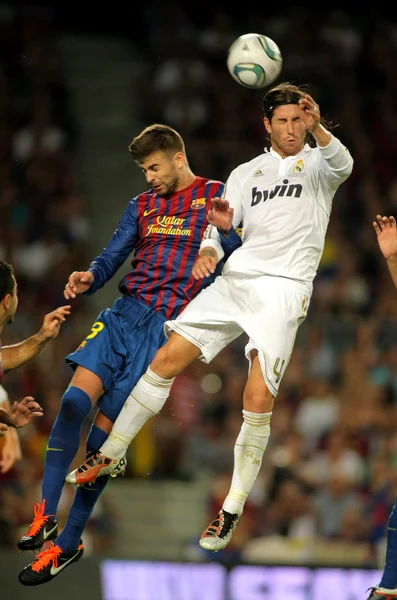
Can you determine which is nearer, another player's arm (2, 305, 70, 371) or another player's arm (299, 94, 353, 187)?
another player's arm (299, 94, 353, 187)

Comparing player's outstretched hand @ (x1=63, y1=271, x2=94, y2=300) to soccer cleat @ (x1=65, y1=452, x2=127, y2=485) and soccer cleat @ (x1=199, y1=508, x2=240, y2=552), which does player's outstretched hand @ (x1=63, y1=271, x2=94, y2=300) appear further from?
soccer cleat @ (x1=199, y1=508, x2=240, y2=552)

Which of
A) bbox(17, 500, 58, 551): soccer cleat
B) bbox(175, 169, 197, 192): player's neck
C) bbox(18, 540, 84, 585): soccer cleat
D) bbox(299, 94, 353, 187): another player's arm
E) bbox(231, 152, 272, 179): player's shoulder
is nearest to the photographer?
bbox(299, 94, 353, 187): another player's arm

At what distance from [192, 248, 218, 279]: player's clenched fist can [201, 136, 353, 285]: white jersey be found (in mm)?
114

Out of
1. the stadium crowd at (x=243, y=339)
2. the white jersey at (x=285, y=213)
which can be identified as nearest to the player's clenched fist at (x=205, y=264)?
the white jersey at (x=285, y=213)

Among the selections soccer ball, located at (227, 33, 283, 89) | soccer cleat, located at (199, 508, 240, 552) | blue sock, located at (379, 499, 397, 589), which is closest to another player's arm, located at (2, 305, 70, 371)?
soccer cleat, located at (199, 508, 240, 552)

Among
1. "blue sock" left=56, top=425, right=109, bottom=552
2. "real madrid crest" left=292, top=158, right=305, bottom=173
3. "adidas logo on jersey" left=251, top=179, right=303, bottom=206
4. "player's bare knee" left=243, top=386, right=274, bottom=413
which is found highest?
"real madrid crest" left=292, top=158, right=305, bottom=173

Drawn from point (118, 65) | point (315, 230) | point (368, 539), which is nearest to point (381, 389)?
point (368, 539)

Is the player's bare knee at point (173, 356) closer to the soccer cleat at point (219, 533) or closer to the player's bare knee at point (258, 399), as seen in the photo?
the player's bare knee at point (258, 399)

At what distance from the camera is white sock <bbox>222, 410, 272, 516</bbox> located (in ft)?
19.4

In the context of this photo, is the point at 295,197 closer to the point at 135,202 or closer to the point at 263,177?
the point at 263,177

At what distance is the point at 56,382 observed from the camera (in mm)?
Result: 10945

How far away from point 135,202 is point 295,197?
972 mm

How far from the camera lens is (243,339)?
36.8 ft

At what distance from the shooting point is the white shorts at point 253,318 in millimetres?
5891
